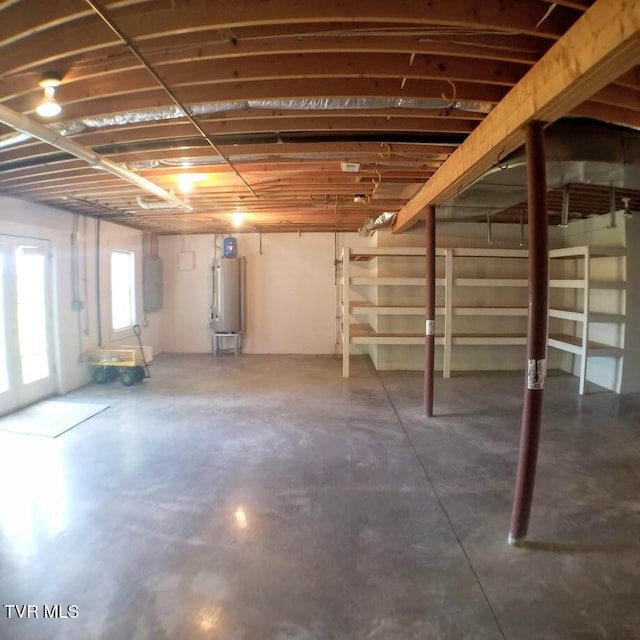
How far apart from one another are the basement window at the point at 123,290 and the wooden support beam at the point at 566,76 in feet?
19.0

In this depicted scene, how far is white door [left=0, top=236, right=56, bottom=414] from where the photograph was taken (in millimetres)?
4078

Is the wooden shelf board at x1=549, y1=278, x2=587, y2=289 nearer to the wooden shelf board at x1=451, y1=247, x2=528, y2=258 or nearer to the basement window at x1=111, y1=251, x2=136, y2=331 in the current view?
the wooden shelf board at x1=451, y1=247, x2=528, y2=258

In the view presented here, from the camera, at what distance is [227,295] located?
277 inches

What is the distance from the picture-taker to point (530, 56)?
1.82 metres

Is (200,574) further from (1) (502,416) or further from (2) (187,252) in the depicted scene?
(2) (187,252)

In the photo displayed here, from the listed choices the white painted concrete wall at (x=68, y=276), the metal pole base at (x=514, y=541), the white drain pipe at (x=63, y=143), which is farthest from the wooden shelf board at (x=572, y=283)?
the white painted concrete wall at (x=68, y=276)

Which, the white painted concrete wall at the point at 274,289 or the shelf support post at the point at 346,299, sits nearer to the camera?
the shelf support post at the point at 346,299

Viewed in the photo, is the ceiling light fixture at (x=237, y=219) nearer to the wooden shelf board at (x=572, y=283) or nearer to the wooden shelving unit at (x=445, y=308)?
the wooden shelving unit at (x=445, y=308)

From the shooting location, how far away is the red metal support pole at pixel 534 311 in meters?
1.95

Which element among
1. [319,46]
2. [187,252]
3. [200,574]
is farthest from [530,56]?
[187,252]

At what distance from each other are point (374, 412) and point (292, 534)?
2202 millimetres

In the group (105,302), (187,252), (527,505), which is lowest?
(527,505)

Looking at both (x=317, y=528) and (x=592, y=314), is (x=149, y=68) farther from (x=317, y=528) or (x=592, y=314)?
(x=592, y=314)

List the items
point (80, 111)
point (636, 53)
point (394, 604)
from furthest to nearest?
point (80, 111) < point (394, 604) < point (636, 53)
